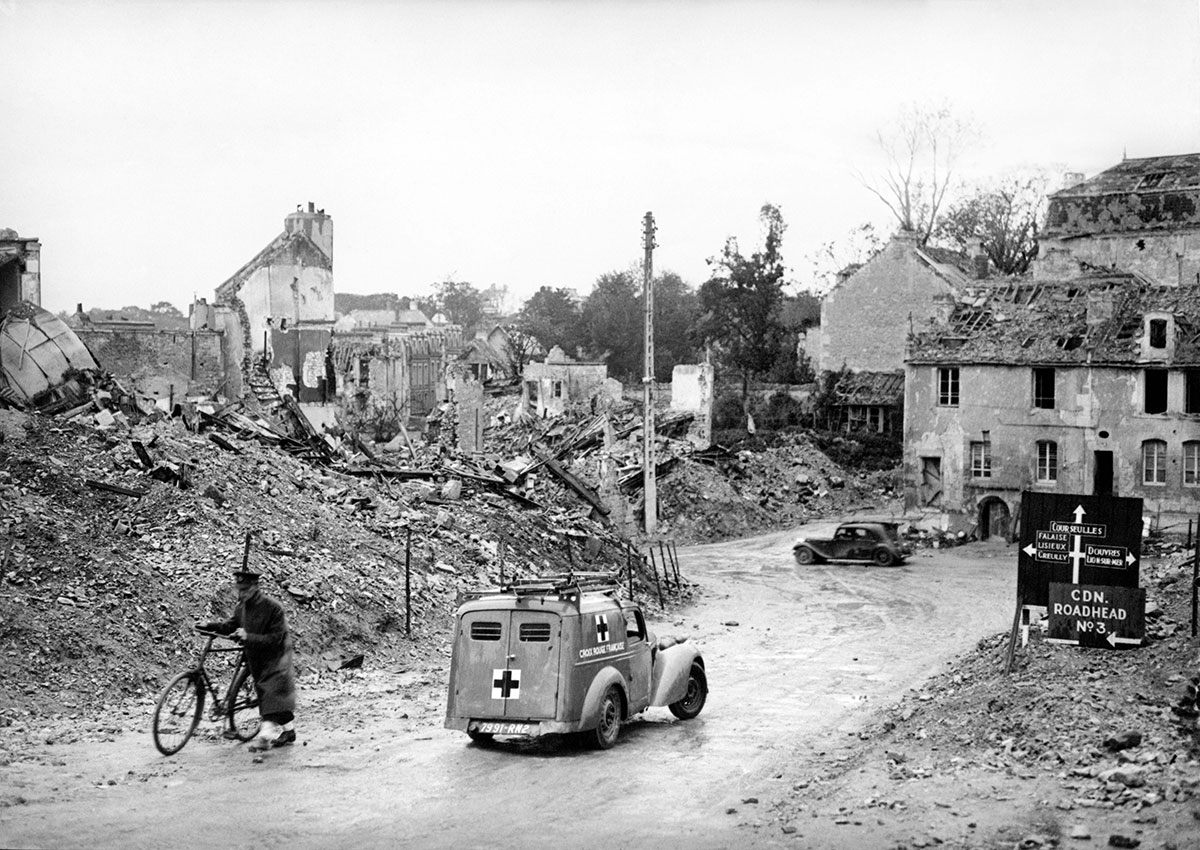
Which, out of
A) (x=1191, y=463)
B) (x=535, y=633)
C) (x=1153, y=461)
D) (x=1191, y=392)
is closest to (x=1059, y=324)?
(x=1191, y=392)

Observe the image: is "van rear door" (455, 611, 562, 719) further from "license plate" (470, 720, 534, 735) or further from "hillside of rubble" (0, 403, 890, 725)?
"hillside of rubble" (0, 403, 890, 725)

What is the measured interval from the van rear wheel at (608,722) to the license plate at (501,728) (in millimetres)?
811

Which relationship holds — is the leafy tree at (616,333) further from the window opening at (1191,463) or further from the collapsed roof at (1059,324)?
the window opening at (1191,463)

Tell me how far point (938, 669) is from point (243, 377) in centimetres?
2884

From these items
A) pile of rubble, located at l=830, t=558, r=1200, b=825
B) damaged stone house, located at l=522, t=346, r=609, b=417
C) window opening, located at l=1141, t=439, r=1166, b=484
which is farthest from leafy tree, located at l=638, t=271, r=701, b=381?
pile of rubble, located at l=830, t=558, r=1200, b=825

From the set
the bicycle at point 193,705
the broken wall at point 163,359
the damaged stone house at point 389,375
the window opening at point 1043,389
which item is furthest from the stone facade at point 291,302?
the bicycle at point 193,705

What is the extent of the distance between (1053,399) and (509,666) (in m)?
30.7

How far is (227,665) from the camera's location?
1741 cm

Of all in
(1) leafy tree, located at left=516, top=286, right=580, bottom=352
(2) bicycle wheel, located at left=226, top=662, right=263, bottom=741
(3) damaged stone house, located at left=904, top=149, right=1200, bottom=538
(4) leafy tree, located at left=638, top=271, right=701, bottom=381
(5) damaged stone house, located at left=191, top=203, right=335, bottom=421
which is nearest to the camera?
(2) bicycle wheel, located at left=226, top=662, right=263, bottom=741

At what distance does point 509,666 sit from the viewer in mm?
14336

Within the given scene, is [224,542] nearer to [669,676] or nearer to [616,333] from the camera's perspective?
[669,676]

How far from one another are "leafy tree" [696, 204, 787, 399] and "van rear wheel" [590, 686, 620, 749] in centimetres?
4432

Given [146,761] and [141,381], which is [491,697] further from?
[141,381]

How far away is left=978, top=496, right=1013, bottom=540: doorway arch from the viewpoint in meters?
42.1
